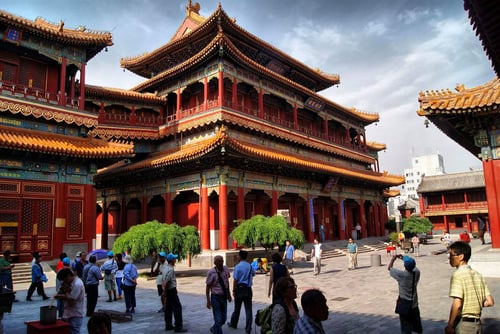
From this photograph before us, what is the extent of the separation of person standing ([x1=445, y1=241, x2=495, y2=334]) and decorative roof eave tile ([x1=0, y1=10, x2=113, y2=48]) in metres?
20.2

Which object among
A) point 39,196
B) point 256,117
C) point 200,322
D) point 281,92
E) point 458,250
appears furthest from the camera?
point 281,92

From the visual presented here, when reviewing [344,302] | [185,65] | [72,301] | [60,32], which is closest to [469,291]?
[72,301]

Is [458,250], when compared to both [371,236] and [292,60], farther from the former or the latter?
[371,236]

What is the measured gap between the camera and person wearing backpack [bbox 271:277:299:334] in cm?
388

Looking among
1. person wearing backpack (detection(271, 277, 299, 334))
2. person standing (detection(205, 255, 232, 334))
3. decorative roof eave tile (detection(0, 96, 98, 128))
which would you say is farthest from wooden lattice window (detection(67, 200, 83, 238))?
person wearing backpack (detection(271, 277, 299, 334))

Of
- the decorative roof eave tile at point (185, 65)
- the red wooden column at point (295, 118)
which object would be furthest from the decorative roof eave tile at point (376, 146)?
the decorative roof eave tile at point (185, 65)

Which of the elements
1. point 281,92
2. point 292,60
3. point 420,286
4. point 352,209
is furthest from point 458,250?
point 352,209

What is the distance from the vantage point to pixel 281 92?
88.8ft

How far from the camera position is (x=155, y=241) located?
15.1 m

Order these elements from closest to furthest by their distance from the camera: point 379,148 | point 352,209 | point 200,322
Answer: point 200,322 → point 352,209 → point 379,148

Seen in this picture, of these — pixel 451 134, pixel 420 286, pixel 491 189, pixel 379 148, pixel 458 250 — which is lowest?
pixel 420 286

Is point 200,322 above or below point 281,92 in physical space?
below

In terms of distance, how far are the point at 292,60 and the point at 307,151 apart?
23.0 feet

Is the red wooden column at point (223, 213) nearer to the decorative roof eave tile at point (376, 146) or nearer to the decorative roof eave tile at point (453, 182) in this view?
the decorative roof eave tile at point (376, 146)
